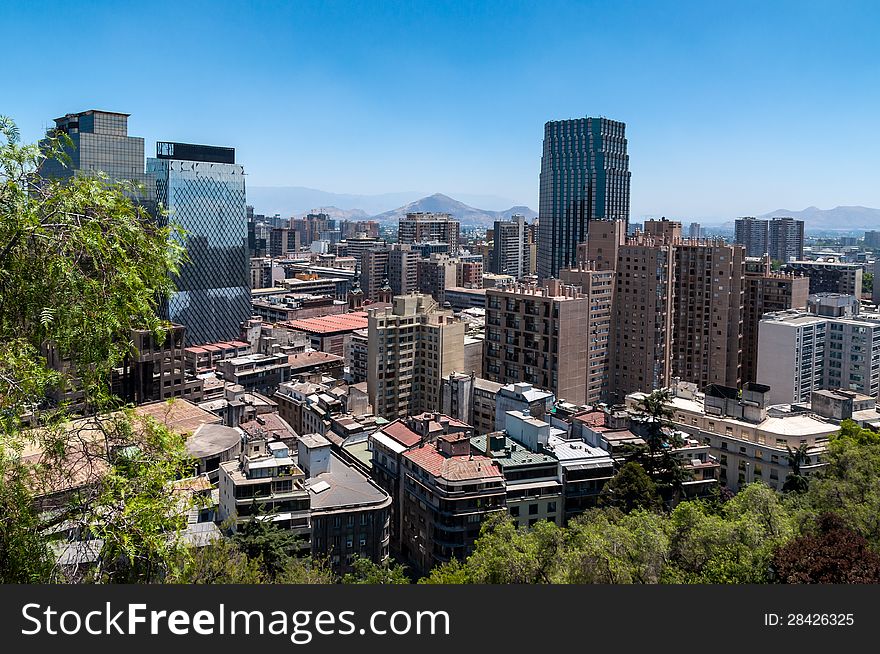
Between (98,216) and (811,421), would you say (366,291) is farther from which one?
(98,216)

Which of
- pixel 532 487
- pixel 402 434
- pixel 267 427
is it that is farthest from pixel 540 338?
pixel 532 487

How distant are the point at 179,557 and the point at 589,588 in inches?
→ 95.5

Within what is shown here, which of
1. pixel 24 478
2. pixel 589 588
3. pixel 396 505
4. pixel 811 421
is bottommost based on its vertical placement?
pixel 396 505

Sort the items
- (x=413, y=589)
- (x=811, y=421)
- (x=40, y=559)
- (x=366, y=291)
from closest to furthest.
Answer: (x=413, y=589) → (x=40, y=559) → (x=811, y=421) → (x=366, y=291)

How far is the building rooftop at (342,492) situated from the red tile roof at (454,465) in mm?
1284

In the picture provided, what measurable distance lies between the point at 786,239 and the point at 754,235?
5.21 metres

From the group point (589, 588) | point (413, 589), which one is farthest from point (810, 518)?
point (413, 589)

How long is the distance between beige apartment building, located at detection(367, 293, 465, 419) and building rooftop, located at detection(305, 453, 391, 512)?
10.3m

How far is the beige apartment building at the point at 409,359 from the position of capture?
102ft

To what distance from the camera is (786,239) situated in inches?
3841

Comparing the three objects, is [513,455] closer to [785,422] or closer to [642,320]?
[785,422]

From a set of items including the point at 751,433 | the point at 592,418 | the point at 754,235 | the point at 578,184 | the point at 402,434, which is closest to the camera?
the point at 402,434

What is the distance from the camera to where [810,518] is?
13.6m

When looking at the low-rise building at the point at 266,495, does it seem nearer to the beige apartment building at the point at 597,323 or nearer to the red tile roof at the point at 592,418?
the red tile roof at the point at 592,418
